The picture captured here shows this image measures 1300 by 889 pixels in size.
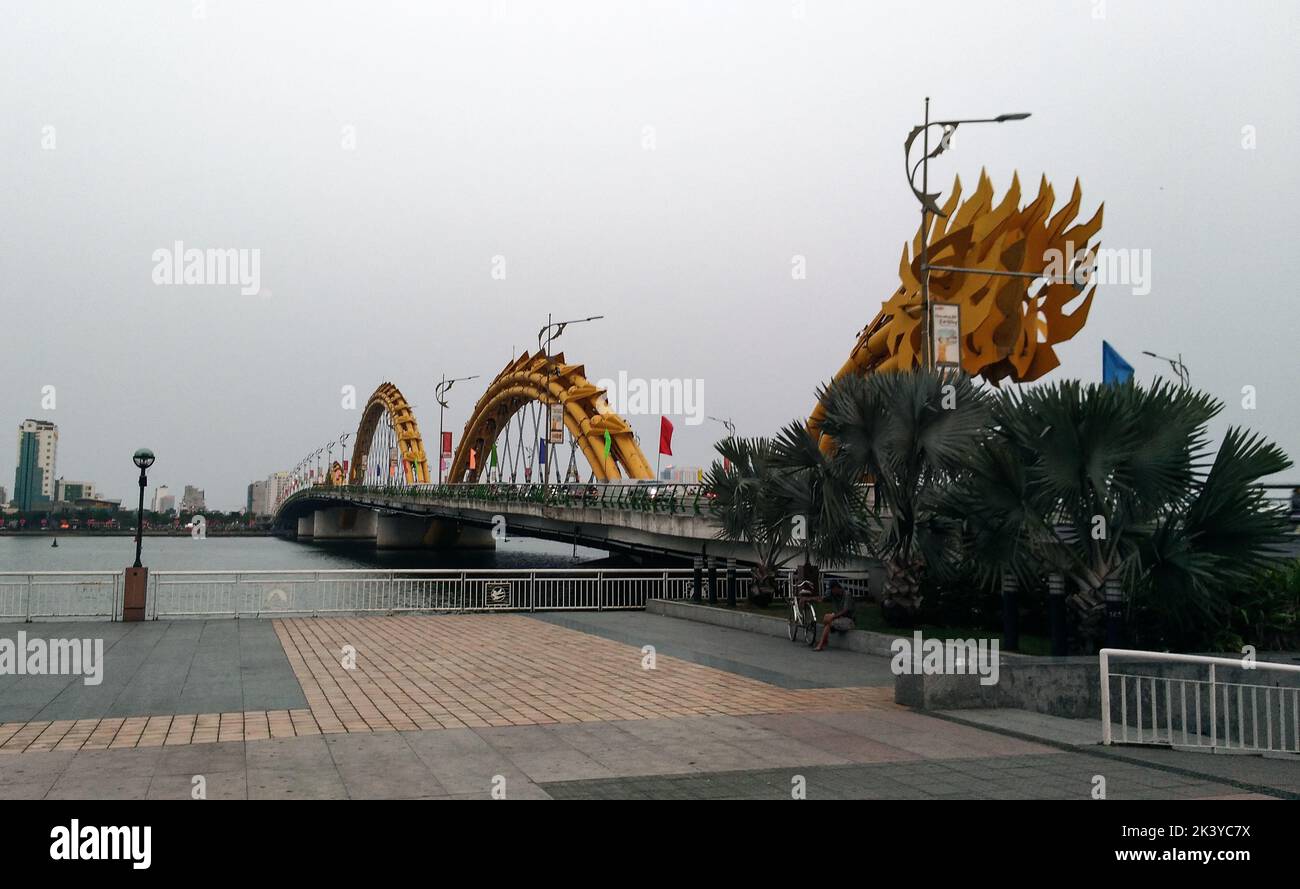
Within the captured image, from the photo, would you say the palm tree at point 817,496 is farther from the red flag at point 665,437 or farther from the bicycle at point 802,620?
the red flag at point 665,437

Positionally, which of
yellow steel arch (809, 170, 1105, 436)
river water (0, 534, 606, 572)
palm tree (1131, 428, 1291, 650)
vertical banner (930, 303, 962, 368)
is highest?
yellow steel arch (809, 170, 1105, 436)

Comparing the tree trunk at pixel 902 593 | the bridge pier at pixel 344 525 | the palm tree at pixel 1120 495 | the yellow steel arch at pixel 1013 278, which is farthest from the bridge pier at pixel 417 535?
the palm tree at pixel 1120 495

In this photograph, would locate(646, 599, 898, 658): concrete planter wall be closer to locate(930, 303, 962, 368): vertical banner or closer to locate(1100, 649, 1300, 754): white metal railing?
locate(1100, 649, 1300, 754): white metal railing

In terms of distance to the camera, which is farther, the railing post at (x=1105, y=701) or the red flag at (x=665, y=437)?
the red flag at (x=665, y=437)

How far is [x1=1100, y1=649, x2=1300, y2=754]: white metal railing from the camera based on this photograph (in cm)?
888

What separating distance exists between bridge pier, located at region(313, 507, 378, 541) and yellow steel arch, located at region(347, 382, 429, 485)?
777 centimetres

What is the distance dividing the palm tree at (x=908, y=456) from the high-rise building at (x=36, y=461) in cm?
13298

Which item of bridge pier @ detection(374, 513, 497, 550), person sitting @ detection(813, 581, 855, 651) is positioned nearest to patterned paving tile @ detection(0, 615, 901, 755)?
person sitting @ detection(813, 581, 855, 651)

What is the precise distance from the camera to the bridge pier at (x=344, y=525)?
129000mm

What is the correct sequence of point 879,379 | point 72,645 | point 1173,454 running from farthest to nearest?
point 879,379
point 72,645
point 1173,454
